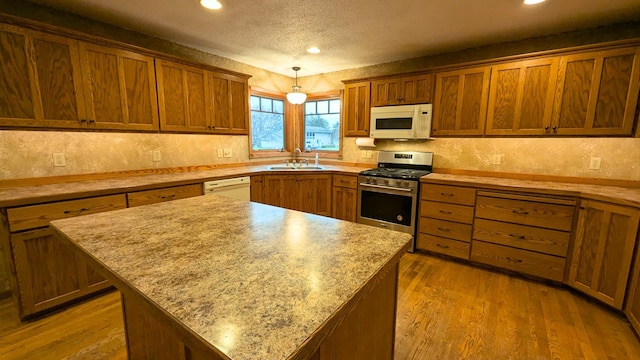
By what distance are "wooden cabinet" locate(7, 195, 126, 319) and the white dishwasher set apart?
0.94 m

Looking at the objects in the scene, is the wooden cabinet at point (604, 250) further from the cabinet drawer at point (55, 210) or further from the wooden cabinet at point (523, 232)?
the cabinet drawer at point (55, 210)

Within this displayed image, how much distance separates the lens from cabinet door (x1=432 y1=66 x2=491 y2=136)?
292 cm

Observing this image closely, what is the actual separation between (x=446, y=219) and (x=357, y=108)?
6.21ft

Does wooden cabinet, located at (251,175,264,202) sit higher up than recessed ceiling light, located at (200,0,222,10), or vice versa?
recessed ceiling light, located at (200,0,222,10)

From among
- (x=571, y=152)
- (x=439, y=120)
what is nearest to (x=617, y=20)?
(x=571, y=152)

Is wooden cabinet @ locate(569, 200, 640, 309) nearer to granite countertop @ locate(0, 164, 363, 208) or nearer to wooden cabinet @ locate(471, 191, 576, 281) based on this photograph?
wooden cabinet @ locate(471, 191, 576, 281)

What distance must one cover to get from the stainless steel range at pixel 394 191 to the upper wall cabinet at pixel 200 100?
1855mm

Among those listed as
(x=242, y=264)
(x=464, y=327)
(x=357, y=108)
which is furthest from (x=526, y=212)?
(x=242, y=264)

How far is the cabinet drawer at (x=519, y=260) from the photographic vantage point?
94.8 inches

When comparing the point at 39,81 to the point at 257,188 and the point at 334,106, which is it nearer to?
the point at 257,188

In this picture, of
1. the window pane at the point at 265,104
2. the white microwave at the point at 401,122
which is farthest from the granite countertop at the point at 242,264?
the window pane at the point at 265,104

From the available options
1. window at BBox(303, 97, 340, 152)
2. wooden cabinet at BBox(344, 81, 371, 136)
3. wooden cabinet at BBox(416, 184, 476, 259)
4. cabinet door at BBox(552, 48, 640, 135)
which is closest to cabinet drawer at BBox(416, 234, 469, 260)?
wooden cabinet at BBox(416, 184, 476, 259)

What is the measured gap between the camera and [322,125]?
177 inches

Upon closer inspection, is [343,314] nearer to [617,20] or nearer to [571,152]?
[571,152]
